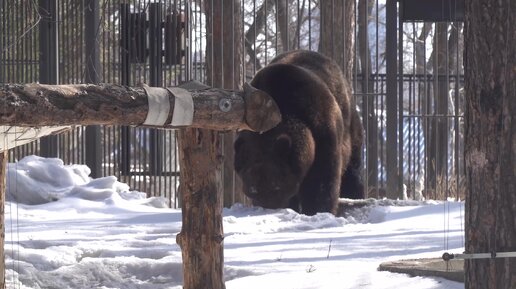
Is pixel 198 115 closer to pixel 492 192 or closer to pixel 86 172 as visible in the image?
pixel 492 192

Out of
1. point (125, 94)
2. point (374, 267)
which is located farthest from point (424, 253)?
point (125, 94)

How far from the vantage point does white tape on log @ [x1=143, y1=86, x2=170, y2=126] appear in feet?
18.6

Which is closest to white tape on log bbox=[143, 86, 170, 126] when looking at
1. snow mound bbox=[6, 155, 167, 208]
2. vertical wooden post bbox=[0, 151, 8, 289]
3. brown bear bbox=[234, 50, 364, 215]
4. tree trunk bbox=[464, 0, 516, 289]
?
vertical wooden post bbox=[0, 151, 8, 289]

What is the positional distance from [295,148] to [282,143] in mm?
160

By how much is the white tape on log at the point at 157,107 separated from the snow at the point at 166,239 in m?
1.48

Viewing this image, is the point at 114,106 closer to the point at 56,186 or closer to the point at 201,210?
the point at 201,210

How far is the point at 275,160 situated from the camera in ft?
39.3

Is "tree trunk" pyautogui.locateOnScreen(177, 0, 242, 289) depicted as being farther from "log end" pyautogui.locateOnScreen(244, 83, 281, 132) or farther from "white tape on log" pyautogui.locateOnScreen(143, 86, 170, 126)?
"white tape on log" pyautogui.locateOnScreen(143, 86, 170, 126)

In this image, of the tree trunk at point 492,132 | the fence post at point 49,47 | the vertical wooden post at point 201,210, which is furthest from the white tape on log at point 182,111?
the fence post at point 49,47

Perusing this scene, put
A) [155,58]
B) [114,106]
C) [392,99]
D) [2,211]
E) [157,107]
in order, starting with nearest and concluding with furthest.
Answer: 1. [114,106]
2. [157,107]
3. [2,211]
4. [392,99]
5. [155,58]

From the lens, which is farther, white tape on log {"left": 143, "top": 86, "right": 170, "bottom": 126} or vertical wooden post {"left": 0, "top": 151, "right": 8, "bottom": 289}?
vertical wooden post {"left": 0, "top": 151, "right": 8, "bottom": 289}

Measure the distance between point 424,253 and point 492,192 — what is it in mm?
3536

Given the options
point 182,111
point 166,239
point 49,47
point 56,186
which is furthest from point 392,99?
point 182,111

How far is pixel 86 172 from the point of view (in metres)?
13.3
